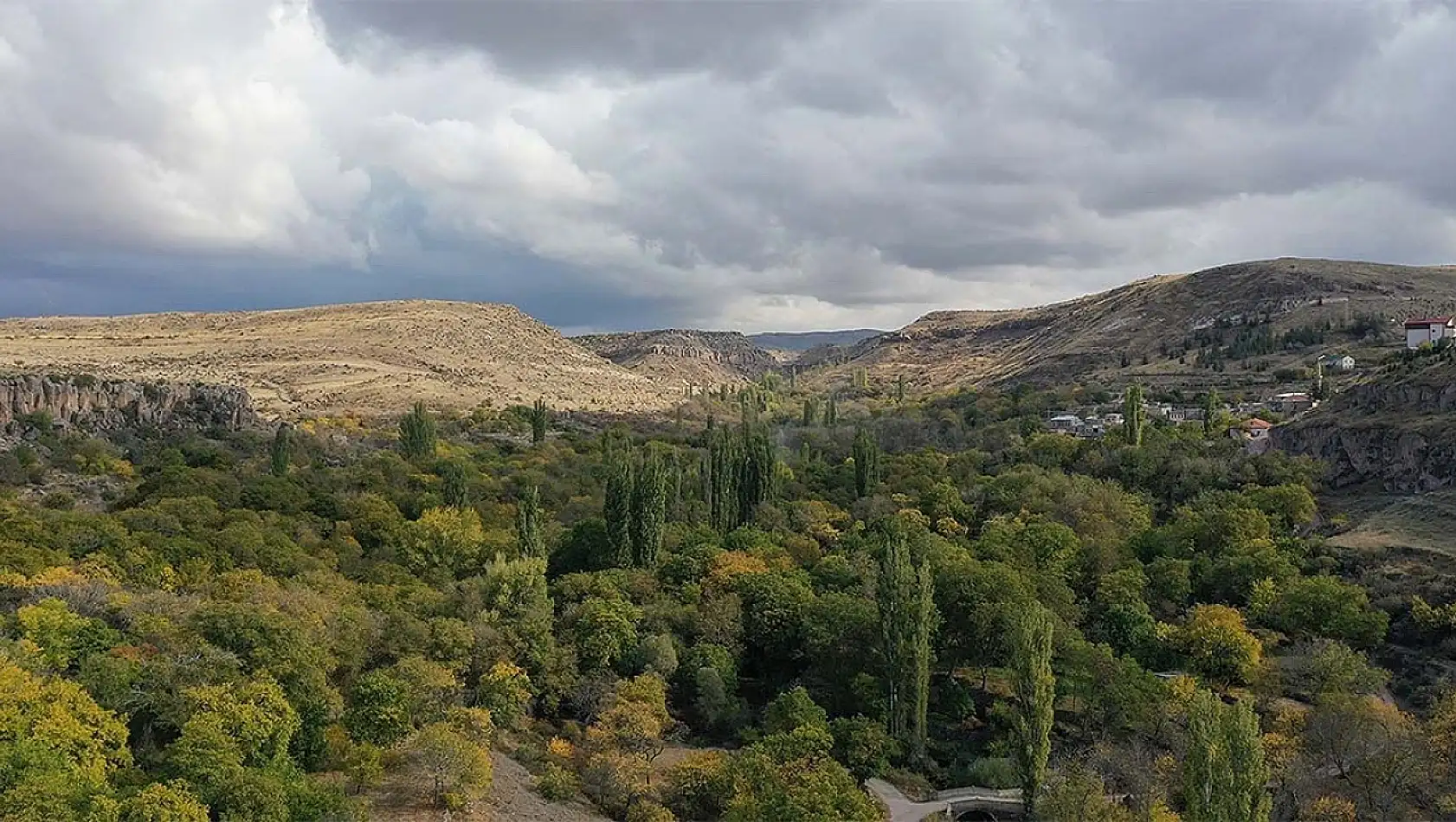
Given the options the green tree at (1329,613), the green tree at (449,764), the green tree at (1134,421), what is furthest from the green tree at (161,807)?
the green tree at (1134,421)

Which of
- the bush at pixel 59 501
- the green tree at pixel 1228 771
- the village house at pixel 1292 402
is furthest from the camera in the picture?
the village house at pixel 1292 402

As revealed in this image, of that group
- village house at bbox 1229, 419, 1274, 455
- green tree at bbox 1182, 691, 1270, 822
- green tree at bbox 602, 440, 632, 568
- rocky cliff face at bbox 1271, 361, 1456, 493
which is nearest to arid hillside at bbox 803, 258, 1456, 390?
village house at bbox 1229, 419, 1274, 455

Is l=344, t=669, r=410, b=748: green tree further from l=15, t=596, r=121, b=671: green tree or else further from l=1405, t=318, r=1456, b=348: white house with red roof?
l=1405, t=318, r=1456, b=348: white house with red roof

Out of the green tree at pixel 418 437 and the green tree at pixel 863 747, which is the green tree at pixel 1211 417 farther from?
the green tree at pixel 418 437

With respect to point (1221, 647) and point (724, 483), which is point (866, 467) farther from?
point (1221, 647)

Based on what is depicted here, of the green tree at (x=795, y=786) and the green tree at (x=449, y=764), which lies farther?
the green tree at (x=449, y=764)

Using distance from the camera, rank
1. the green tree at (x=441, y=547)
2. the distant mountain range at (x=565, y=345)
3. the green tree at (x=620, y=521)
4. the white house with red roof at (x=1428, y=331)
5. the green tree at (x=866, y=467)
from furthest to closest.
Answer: the distant mountain range at (x=565, y=345) < the white house with red roof at (x=1428, y=331) < the green tree at (x=866, y=467) < the green tree at (x=441, y=547) < the green tree at (x=620, y=521)

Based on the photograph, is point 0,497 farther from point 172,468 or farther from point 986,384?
point 986,384
